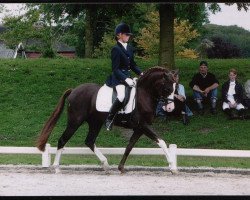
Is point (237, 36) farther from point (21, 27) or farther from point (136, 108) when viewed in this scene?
point (136, 108)

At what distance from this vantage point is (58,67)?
882 inches

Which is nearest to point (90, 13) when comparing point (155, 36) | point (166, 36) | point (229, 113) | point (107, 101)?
point (166, 36)

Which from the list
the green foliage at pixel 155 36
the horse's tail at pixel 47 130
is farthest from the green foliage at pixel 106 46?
the horse's tail at pixel 47 130

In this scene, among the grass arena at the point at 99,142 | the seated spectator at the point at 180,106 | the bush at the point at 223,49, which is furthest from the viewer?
the bush at the point at 223,49

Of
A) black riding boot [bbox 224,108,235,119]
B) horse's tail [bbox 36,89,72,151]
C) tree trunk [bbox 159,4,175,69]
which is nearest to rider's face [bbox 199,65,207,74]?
black riding boot [bbox 224,108,235,119]

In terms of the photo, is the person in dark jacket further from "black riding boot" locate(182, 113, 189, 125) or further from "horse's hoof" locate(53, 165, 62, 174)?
"horse's hoof" locate(53, 165, 62, 174)

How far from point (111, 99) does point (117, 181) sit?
1740 mm

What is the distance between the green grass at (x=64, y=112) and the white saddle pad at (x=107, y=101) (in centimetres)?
481

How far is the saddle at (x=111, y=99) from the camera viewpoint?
10.7 m

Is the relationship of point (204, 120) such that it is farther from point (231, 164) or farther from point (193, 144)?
point (231, 164)

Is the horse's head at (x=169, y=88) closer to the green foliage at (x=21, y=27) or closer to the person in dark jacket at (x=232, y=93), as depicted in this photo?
the person in dark jacket at (x=232, y=93)

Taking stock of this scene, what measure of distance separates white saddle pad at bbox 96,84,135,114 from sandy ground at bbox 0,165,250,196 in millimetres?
1134

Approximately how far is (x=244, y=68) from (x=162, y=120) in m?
5.92
